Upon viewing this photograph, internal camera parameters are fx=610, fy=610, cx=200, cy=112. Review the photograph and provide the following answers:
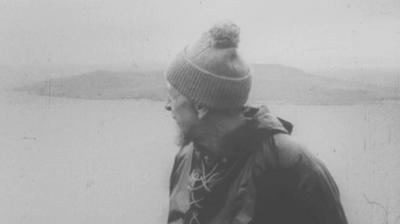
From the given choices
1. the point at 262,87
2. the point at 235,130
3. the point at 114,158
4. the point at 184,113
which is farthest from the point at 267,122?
the point at 114,158

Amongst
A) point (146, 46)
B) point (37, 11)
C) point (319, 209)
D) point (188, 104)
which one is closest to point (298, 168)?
point (319, 209)

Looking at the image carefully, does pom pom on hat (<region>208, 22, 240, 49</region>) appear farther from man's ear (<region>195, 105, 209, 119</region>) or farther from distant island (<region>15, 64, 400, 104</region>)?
distant island (<region>15, 64, 400, 104</region>)

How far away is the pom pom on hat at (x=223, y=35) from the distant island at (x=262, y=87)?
1.52 metres

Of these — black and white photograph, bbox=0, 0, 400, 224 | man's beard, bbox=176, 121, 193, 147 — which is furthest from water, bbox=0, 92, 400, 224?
man's beard, bbox=176, 121, 193, 147

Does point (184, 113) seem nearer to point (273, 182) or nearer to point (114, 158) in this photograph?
point (273, 182)

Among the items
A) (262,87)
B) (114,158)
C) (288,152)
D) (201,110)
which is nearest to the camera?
(288,152)

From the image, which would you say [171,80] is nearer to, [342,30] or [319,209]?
[319,209]

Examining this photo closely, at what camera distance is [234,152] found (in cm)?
146

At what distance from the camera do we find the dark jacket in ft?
4.48

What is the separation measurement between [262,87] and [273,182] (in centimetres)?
165

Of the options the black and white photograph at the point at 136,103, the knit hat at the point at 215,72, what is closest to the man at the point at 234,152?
the knit hat at the point at 215,72

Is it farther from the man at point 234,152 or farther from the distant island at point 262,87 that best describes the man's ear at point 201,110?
the distant island at point 262,87

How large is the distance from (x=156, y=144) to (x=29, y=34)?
34.5 inches

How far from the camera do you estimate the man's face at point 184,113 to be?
1.48 metres
